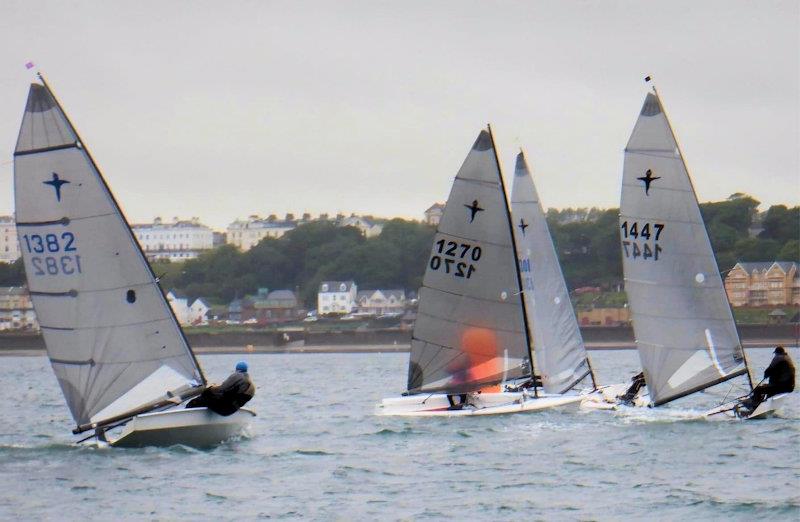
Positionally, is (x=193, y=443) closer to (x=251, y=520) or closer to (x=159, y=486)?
(x=159, y=486)

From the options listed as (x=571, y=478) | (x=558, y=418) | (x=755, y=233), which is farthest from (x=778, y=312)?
(x=571, y=478)

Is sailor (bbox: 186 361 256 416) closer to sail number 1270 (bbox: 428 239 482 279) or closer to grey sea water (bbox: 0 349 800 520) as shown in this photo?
grey sea water (bbox: 0 349 800 520)

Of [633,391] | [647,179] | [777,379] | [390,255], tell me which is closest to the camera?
[777,379]

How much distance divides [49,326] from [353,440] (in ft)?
17.4

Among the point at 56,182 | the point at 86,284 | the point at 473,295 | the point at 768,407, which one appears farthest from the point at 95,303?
the point at 768,407

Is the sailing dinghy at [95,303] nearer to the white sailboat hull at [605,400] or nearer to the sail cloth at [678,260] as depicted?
the sail cloth at [678,260]

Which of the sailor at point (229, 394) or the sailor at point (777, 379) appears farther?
the sailor at point (777, 379)

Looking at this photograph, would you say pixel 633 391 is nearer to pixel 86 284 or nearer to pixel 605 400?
pixel 605 400

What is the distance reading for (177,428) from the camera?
20.9 m

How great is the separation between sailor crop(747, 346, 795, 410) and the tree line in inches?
3599

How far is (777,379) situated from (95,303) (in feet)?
34.8

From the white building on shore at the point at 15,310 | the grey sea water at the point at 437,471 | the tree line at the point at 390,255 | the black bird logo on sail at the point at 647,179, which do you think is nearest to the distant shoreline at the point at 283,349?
the tree line at the point at 390,255

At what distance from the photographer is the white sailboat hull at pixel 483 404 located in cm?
2566

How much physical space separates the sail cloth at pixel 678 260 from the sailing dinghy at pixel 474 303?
2364mm
